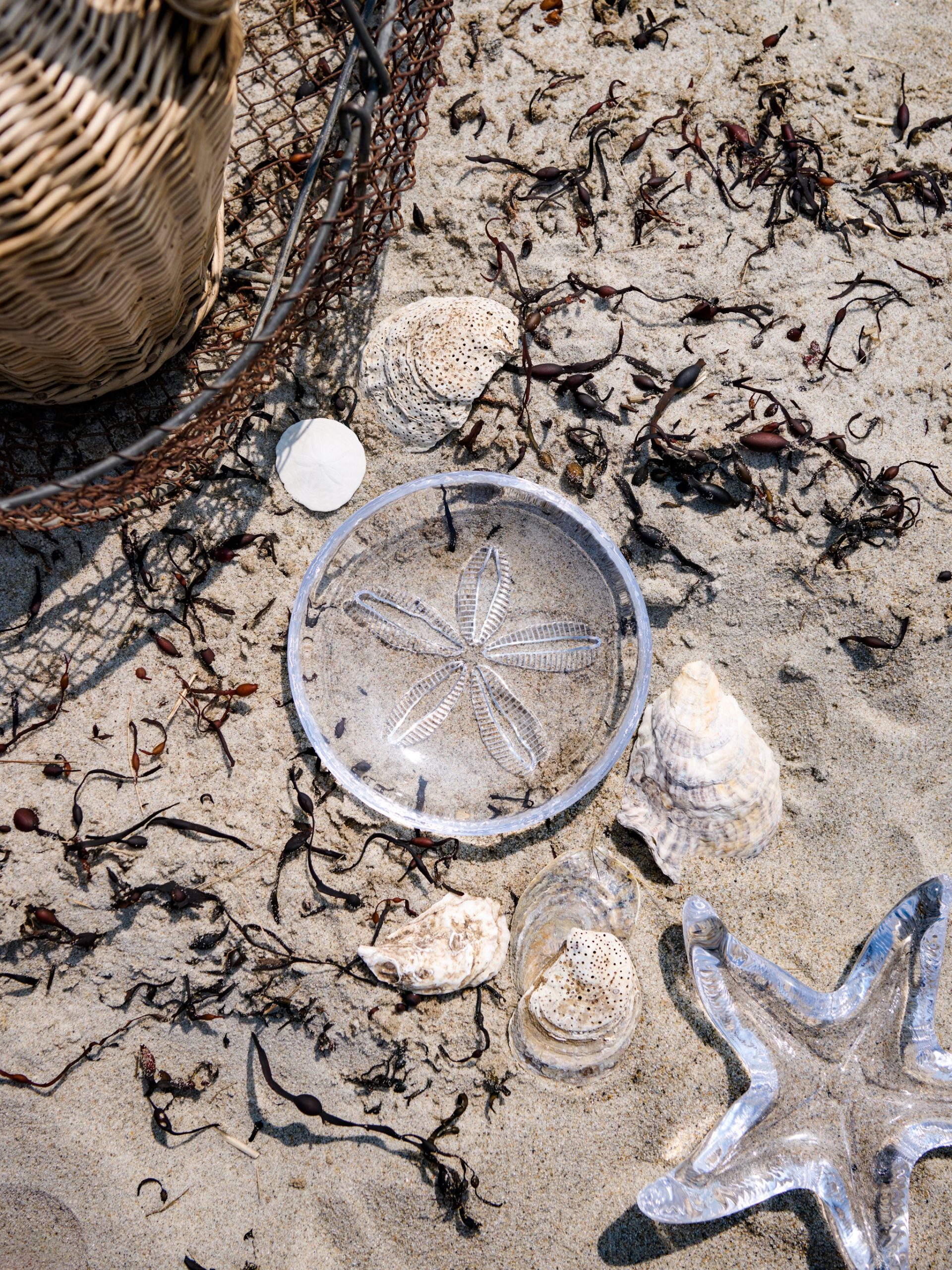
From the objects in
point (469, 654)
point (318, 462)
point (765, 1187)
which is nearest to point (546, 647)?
point (469, 654)

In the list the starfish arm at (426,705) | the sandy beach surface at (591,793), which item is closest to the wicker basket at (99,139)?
the sandy beach surface at (591,793)

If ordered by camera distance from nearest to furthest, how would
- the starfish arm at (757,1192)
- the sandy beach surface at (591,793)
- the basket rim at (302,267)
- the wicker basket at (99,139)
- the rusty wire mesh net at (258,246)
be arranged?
1. the wicker basket at (99,139)
2. the basket rim at (302,267)
3. the starfish arm at (757,1192)
4. the rusty wire mesh net at (258,246)
5. the sandy beach surface at (591,793)

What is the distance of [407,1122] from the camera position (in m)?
2.61

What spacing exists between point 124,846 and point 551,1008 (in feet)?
4.47

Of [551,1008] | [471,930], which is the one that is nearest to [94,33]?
[471,930]

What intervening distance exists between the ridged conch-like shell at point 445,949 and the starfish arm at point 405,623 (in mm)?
787

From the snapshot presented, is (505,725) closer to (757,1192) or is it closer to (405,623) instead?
(405,623)

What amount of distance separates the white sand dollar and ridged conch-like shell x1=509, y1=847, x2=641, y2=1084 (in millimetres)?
1340

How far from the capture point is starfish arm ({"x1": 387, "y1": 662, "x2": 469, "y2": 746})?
2791 millimetres

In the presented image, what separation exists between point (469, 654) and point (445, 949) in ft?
2.98

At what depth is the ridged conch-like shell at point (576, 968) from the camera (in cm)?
255

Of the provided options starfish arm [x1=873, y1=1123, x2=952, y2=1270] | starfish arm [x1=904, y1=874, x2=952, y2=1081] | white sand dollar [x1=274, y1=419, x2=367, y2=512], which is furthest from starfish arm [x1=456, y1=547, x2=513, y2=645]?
starfish arm [x1=873, y1=1123, x2=952, y2=1270]

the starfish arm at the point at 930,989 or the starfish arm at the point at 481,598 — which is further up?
the starfish arm at the point at 481,598

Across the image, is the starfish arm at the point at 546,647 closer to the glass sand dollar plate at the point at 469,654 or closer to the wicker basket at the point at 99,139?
the glass sand dollar plate at the point at 469,654
